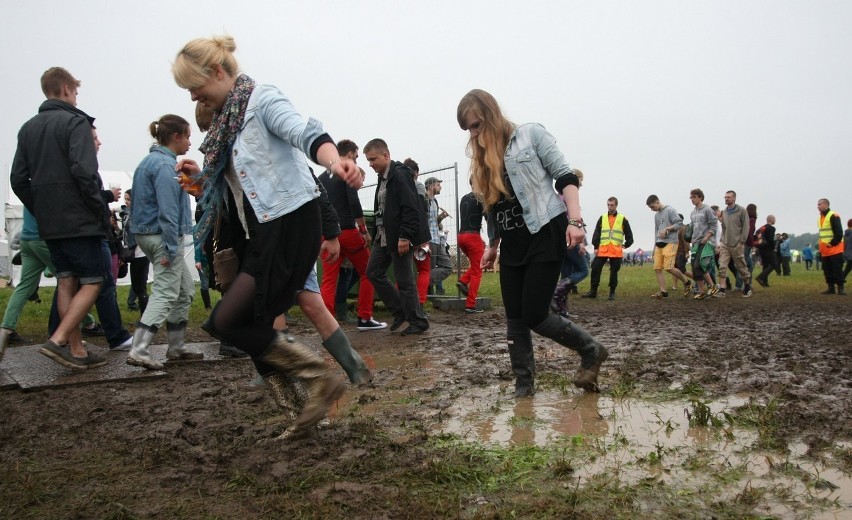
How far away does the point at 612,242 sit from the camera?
13523 mm

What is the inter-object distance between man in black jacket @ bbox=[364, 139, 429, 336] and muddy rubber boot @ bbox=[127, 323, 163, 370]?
9.85ft

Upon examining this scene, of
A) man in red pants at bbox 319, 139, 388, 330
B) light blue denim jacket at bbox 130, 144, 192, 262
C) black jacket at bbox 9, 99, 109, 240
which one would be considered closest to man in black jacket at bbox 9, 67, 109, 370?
black jacket at bbox 9, 99, 109, 240

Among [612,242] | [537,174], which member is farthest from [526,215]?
[612,242]

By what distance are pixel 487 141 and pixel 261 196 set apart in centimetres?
163

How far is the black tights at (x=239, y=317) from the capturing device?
3.00 meters

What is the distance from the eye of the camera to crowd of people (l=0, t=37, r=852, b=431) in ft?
10.1

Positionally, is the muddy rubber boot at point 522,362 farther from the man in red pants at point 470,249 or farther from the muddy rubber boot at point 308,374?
the man in red pants at point 470,249

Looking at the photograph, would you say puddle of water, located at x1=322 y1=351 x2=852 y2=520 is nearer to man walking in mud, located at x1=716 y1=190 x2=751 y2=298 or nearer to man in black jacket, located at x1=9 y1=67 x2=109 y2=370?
man in black jacket, located at x1=9 y1=67 x2=109 y2=370

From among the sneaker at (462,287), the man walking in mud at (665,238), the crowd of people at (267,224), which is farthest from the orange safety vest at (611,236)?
the crowd of people at (267,224)

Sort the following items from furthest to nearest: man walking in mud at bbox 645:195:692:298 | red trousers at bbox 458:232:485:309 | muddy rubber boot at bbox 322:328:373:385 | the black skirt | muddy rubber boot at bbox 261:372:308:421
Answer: man walking in mud at bbox 645:195:692:298 < red trousers at bbox 458:232:485:309 < muddy rubber boot at bbox 322:328:373:385 < muddy rubber boot at bbox 261:372:308:421 < the black skirt

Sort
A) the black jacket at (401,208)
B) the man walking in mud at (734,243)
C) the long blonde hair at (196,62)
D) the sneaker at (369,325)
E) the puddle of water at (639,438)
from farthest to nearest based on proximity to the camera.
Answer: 1. the man walking in mud at (734,243)
2. the sneaker at (369,325)
3. the black jacket at (401,208)
4. the long blonde hair at (196,62)
5. the puddle of water at (639,438)

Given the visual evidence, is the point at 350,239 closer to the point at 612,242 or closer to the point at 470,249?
the point at 470,249

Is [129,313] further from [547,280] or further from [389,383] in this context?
[547,280]

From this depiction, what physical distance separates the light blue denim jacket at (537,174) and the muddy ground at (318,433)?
A: 46.2 inches
